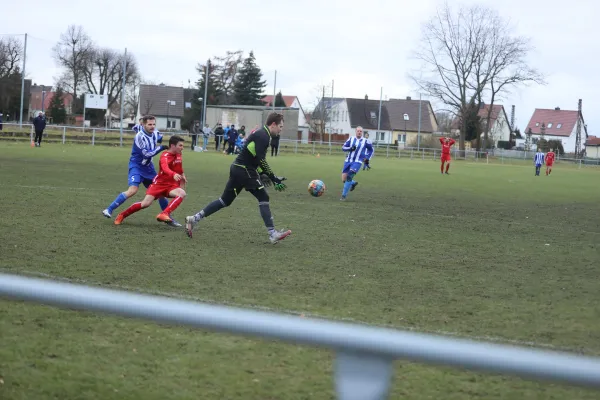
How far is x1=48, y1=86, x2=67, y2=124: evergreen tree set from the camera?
85.8m

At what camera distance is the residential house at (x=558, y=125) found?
5128 inches

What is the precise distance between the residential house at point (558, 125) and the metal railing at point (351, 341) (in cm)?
13287

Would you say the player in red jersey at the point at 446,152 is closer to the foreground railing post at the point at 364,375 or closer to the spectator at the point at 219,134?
the spectator at the point at 219,134

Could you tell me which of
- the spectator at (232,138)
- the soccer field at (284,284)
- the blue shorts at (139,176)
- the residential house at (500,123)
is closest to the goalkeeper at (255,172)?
the soccer field at (284,284)

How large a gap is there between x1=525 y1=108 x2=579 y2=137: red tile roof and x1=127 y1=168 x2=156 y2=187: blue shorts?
12329 centimetres

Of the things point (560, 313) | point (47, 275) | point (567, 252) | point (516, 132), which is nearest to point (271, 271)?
point (47, 275)

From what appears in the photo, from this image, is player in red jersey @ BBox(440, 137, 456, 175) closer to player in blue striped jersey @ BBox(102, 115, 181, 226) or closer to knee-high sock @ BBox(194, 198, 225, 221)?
player in blue striped jersey @ BBox(102, 115, 181, 226)

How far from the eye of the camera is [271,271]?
8.66m

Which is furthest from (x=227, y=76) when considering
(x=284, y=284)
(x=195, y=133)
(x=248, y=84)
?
(x=284, y=284)

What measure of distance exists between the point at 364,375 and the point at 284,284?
5.97 meters

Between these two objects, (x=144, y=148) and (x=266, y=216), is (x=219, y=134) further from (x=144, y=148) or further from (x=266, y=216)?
(x=266, y=216)

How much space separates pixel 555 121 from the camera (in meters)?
133

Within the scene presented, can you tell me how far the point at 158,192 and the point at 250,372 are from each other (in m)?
7.39

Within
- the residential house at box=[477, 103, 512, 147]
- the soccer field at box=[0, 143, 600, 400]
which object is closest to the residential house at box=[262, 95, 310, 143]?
the residential house at box=[477, 103, 512, 147]
